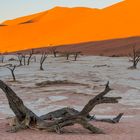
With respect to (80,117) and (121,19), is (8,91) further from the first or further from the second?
(121,19)

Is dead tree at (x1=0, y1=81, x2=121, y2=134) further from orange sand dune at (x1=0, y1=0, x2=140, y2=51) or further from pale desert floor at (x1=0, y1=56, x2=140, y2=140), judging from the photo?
orange sand dune at (x1=0, y1=0, x2=140, y2=51)

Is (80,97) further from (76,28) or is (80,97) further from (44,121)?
(76,28)

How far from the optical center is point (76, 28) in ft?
181

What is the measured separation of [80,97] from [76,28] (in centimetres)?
4427

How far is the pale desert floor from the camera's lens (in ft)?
19.9

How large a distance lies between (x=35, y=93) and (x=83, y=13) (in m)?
52.1

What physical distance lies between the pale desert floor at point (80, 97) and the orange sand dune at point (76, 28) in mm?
27396

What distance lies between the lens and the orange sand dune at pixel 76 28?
48062mm

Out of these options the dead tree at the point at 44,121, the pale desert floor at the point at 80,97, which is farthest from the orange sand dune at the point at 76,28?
the dead tree at the point at 44,121

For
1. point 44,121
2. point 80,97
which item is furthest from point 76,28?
point 44,121

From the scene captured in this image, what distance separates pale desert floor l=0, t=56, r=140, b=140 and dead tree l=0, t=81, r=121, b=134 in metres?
0.11

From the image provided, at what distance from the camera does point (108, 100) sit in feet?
20.5

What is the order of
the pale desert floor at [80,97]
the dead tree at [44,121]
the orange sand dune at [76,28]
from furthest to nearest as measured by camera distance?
the orange sand dune at [76,28]
the dead tree at [44,121]
the pale desert floor at [80,97]

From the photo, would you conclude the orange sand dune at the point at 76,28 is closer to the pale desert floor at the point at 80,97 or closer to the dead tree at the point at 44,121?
the pale desert floor at the point at 80,97
